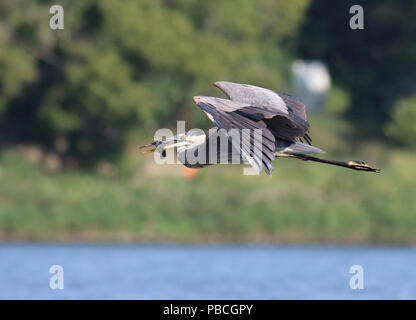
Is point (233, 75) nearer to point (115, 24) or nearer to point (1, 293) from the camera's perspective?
point (115, 24)

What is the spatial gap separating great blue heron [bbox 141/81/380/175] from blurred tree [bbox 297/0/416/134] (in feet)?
77.0

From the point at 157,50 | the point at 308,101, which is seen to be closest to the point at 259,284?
the point at 157,50

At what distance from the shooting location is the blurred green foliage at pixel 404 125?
3534cm

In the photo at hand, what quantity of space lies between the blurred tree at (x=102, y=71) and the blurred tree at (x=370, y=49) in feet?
12.8

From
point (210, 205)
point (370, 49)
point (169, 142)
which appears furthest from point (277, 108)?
point (370, 49)

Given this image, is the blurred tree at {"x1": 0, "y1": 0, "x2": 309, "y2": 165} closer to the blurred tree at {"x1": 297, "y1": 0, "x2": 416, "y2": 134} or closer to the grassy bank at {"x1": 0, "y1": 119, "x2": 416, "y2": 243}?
the grassy bank at {"x1": 0, "y1": 119, "x2": 416, "y2": 243}

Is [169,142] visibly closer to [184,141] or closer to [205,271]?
[184,141]

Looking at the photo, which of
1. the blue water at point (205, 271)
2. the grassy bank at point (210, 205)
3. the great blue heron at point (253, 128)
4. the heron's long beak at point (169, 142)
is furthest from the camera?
the grassy bank at point (210, 205)

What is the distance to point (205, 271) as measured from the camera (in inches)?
943

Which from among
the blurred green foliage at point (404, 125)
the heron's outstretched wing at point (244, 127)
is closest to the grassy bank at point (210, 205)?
the blurred green foliage at point (404, 125)

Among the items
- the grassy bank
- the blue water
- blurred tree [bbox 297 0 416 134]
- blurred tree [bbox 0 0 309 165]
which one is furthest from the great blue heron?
blurred tree [bbox 297 0 416 134]

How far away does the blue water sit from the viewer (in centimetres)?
2095

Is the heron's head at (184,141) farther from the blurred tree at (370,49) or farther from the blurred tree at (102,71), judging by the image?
the blurred tree at (370,49)

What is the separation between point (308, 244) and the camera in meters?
30.1
